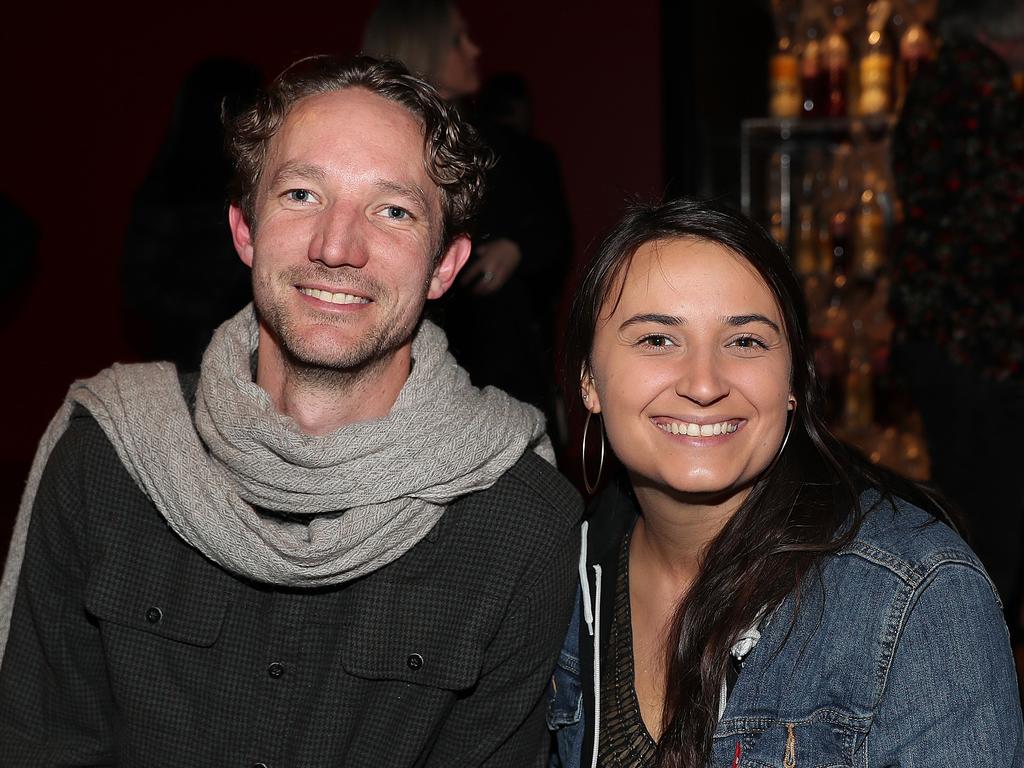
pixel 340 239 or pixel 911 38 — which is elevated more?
pixel 911 38

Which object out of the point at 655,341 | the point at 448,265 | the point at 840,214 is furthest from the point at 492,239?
the point at 840,214

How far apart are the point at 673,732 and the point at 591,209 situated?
3.35 meters

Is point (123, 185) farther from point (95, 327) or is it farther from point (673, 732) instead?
point (673, 732)

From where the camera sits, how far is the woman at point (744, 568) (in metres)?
1.43

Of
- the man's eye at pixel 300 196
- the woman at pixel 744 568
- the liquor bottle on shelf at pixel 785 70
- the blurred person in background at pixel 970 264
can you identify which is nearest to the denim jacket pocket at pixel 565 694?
the woman at pixel 744 568

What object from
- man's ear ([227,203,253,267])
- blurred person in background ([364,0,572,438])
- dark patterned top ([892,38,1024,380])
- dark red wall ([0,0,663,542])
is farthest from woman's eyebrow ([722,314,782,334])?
dark red wall ([0,0,663,542])

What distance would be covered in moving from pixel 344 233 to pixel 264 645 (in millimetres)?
612

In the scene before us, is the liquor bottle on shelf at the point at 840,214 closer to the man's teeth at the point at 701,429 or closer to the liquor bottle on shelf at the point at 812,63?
the liquor bottle on shelf at the point at 812,63

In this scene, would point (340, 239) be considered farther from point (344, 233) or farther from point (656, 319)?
point (656, 319)

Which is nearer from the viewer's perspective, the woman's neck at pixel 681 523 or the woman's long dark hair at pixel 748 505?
the woman's long dark hair at pixel 748 505

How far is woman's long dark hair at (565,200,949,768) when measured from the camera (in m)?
1.57

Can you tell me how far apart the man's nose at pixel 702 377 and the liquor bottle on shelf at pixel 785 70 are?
8.96 ft

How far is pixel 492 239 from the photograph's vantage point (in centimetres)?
284

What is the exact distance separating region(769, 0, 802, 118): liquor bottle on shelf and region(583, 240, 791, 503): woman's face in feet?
8.72
